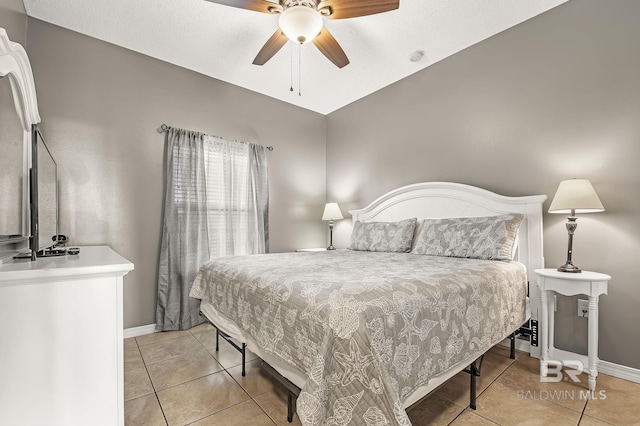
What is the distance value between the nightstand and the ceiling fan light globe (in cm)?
238

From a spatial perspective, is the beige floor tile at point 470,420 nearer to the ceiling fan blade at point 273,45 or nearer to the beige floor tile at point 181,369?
the beige floor tile at point 181,369

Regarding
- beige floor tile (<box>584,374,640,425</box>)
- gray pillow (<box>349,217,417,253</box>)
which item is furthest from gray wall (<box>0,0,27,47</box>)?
beige floor tile (<box>584,374,640,425</box>)

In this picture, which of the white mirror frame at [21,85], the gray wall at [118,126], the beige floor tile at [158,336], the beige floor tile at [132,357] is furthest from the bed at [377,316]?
the white mirror frame at [21,85]

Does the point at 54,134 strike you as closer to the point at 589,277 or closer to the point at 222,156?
the point at 222,156

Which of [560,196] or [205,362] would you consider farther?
[205,362]

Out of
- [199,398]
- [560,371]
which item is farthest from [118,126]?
[560,371]

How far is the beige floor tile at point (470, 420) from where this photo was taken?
5.03ft

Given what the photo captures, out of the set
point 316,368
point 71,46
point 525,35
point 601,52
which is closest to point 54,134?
point 71,46

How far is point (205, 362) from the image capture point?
2.27 metres

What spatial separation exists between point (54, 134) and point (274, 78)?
2245 mm

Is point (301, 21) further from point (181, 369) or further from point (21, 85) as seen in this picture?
point (181, 369)

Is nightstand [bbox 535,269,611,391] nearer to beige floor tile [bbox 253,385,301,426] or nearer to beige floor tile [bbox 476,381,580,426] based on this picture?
beige floor tile [bbox 476,381,580,426]

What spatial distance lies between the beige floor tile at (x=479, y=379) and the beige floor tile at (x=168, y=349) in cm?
201

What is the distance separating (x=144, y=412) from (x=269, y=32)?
120 inches
